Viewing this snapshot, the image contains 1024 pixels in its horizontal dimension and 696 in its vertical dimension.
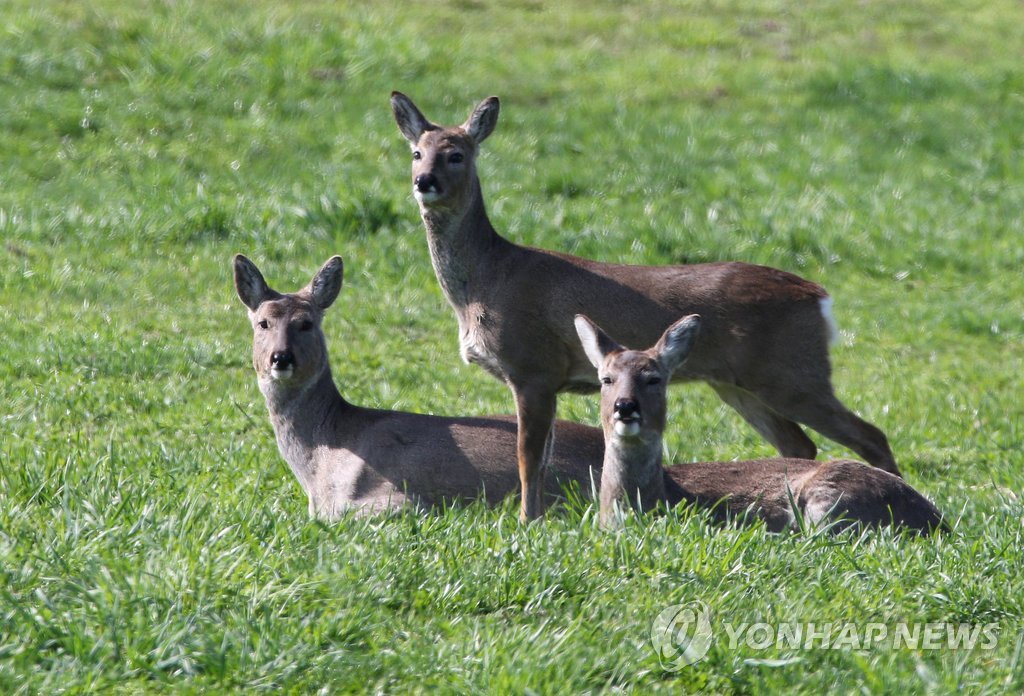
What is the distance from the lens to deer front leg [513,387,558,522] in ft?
21.9

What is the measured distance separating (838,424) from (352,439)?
2.50m

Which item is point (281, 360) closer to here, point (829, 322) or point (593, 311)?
point (593, 311)

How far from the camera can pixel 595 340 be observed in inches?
255

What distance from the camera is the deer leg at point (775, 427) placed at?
25.5ft

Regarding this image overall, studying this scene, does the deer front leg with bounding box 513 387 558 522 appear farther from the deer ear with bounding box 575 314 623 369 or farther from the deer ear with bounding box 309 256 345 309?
the deer ear with bounding box 309 256 345 309

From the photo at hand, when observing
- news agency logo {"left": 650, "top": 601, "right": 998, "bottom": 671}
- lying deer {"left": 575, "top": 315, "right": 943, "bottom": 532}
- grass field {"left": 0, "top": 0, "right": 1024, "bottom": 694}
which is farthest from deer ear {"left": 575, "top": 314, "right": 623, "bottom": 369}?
news agency logo {"left": 650, "top": 601, "right": 998, "bottom": 671}

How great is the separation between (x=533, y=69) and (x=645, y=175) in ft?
10.8

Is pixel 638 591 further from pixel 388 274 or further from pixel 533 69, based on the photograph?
pixel 533 69

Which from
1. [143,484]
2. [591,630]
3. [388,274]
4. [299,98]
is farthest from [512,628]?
[299,98]

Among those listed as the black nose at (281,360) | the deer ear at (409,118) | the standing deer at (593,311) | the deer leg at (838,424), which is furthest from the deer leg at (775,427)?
the black nose at (281,360)

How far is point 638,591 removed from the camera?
4.96m

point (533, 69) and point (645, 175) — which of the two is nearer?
point (645, 175)

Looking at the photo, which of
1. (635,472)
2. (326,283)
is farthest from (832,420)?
(326,283)

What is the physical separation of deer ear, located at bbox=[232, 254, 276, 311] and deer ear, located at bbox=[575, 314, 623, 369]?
167cm
